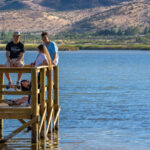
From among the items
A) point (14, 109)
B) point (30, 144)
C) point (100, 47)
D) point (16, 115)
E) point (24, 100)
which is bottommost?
point (100, 47)

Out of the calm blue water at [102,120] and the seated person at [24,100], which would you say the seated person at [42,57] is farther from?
the calm blue water at [102,120]

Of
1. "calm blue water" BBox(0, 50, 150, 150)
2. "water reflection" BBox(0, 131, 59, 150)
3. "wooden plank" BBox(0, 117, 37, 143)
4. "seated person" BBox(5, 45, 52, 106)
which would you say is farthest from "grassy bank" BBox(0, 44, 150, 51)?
"wooden plank" BBox(0, 117, 37, 143)

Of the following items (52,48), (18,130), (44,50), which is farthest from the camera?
(52,48)

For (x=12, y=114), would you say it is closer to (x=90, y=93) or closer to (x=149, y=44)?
(x=90, y=93)

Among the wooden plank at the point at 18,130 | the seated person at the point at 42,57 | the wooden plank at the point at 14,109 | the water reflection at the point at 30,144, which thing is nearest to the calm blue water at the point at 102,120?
the water reflection at the point at 30,144

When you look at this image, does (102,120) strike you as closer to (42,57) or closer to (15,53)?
(15,53)

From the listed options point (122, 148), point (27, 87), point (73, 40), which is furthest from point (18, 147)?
point (73, 40)

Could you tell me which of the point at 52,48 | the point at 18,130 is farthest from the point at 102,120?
the point at 18,130

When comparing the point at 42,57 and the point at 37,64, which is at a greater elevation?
the point at 42,57

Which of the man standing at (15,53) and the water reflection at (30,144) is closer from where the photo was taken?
the water reflection at (30,144)

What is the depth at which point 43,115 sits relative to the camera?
17.1m

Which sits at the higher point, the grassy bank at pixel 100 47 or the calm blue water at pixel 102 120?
the calm blue water at pixel 102 120

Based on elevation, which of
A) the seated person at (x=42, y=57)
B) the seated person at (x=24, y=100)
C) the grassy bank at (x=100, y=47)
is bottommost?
the grassy bank at (x=100, y=47)

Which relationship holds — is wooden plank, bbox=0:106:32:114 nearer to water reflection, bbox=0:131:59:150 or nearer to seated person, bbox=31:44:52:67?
water reflection, bbox=0:131:59:150
